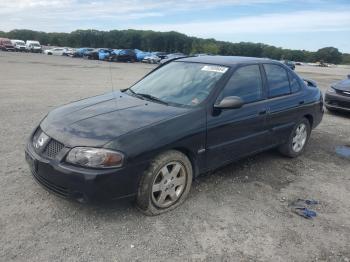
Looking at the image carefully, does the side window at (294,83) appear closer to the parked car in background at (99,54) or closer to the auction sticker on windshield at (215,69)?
the auction sticker on windshield at (215,69)

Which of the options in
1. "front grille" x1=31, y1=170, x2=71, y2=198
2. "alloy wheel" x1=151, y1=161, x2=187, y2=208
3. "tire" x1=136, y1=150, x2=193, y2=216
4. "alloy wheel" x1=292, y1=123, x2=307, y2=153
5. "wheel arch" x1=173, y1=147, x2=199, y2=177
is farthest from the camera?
"alloy wheel" x1=292, y1=123, x2=307, y2=153

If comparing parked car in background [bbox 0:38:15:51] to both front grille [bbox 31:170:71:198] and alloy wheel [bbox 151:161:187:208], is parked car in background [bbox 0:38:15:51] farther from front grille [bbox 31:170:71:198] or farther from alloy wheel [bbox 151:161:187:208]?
alloy wheel [bbox 151:161:187:208]

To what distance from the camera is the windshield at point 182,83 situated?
4.30m

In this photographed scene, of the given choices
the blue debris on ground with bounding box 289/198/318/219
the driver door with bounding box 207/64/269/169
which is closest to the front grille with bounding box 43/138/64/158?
the driver door with bounding box 207/64/269/169

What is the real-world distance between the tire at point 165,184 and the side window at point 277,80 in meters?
1.97

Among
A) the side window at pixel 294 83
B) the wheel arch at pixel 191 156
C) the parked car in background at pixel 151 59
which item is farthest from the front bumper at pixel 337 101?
the parked car in background at pixel 151 59

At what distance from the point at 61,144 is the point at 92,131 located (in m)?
0.32

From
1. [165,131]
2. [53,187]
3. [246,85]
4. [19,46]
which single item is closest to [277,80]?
[246,85]

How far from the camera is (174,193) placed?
3.92 meters

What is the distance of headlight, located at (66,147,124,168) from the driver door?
1221 mm

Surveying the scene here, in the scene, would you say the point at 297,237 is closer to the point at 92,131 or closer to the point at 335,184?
the point at 335,184

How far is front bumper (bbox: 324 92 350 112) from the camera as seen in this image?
962 centimetres

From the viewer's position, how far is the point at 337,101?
9836 mm

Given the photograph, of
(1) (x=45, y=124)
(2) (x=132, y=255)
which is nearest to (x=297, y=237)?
(2) (x=132, y=255)
